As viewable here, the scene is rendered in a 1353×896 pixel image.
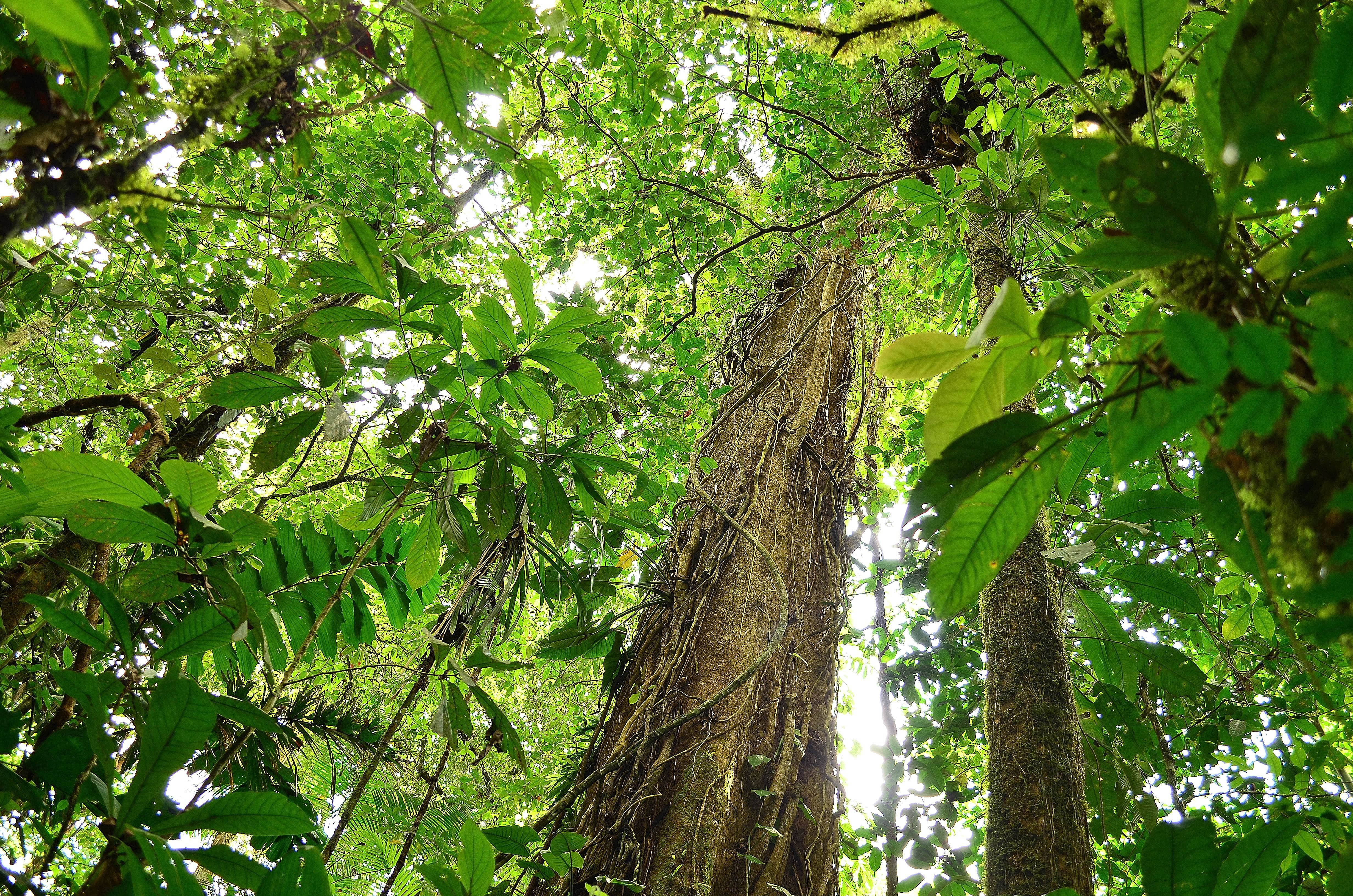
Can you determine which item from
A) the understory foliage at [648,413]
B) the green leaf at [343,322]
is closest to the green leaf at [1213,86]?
the understory foliage at [648,413]

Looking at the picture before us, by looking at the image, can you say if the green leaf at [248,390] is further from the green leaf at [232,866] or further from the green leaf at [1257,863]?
the green leaf at [1257,863]

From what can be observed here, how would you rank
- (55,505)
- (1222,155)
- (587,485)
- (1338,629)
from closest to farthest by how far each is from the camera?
(1338,629), (1222,155), (55,505), (587,485)

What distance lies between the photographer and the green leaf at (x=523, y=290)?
1158 mm

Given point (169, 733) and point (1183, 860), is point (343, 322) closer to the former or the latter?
point (169, 733)

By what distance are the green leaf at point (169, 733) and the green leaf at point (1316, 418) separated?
36.3 inches

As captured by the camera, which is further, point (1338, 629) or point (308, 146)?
point (308, 146)

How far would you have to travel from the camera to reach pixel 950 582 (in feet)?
2.22

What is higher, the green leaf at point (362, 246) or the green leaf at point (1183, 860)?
the green leaf at point (362, 246)

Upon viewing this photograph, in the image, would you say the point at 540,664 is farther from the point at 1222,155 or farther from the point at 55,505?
the point at 1222,155

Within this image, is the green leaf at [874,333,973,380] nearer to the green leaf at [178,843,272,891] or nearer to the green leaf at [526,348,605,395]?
the green leaf at [526,348,605,395]

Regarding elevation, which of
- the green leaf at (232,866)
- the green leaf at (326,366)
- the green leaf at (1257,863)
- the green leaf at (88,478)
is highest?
the green leaf at (326,366)

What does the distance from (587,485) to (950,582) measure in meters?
0.81

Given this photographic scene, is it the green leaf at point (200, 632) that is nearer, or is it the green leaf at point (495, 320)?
the green leaf at point (200, 632)

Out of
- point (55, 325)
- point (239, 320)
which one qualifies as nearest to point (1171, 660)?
point (239, 320)
